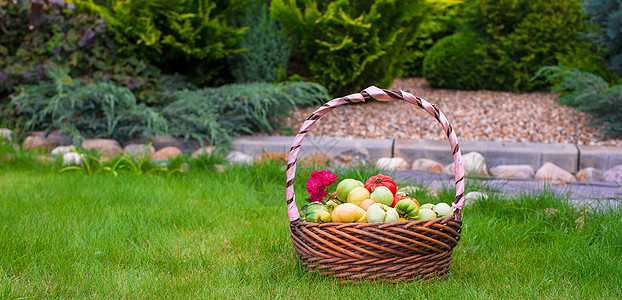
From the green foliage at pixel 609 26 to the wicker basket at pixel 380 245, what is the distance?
14.5ft

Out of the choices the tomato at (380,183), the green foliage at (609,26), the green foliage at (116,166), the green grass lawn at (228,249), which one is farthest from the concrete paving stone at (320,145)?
the green foliage at (609,26)

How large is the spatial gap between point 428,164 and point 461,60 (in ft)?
8.67

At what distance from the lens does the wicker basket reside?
149 centimetres

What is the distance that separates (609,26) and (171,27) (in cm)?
451

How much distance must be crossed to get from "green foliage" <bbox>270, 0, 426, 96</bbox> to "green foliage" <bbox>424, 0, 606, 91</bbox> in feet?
4.20

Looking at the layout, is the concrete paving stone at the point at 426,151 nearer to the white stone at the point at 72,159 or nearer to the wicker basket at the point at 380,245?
the wicker basket at the point at 380,245

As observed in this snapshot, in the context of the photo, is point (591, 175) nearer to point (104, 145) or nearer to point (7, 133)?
point (104, 145)

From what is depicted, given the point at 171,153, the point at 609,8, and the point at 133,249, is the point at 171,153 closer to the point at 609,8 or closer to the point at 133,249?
the point at 133,249

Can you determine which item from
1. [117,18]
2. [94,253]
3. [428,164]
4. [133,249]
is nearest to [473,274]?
[133,249]

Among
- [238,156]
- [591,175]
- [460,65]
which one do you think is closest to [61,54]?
[238,156]

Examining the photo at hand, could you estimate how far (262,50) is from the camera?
17.2ft

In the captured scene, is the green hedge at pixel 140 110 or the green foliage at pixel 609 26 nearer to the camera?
the green hedge at pixel 140 110

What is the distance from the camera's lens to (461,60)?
5836 millimetres

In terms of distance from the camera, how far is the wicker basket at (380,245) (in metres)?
1.49
